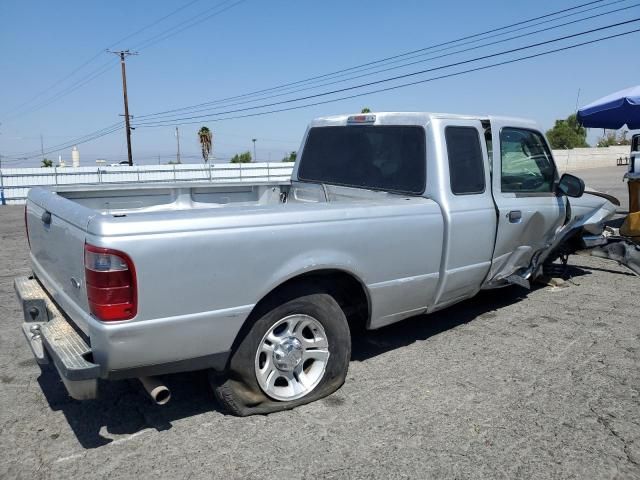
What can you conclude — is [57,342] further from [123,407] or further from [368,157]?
[368,157]

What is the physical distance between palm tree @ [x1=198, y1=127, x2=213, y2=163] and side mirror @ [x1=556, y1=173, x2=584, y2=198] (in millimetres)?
51325

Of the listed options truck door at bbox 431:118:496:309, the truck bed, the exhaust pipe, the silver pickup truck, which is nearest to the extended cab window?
the silver pickup truck

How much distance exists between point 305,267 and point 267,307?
1.07 ft

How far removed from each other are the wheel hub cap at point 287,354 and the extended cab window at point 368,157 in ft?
5.27

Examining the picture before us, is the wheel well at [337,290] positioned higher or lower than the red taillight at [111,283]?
lower

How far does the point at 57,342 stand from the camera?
3.04m

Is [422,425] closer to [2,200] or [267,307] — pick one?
[267,307]

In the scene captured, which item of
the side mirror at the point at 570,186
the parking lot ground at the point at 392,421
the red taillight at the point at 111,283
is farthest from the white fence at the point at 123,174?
the red taillight at the point at 111,283

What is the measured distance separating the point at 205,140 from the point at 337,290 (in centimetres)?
5298

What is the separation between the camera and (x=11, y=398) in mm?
3686

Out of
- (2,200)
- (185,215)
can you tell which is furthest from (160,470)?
(2,200)

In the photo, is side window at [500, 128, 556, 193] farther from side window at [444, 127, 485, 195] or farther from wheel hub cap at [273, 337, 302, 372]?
wheel hub cap at [273, 337, 302, 372]

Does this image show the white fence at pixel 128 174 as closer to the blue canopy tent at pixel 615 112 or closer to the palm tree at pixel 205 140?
the blue canopy tent at pixel 615 112

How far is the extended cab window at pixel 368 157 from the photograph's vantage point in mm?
4402
